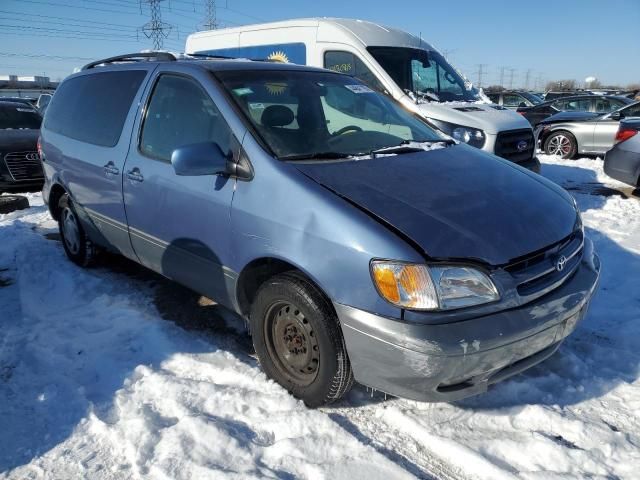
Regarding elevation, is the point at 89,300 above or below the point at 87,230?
below

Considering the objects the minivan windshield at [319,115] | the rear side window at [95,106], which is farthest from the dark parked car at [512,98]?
the rear side window at [95,106]

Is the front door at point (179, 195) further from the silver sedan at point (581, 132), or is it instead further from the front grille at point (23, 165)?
the silver sedan at point (581, 132)

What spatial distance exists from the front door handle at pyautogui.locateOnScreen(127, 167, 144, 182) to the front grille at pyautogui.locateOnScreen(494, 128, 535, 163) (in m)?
4.61

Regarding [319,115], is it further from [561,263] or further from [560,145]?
[560,145]

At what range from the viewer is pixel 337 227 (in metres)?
2.40

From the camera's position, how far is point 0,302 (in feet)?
13.5

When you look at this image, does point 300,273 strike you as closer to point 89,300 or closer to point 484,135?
point 89,300

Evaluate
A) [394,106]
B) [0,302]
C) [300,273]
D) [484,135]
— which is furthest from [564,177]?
[0,302]

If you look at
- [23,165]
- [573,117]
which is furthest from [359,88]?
[573,117]

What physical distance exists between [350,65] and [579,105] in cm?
907

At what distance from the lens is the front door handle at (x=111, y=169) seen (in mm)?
3807

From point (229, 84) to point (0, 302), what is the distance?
2.60 meters

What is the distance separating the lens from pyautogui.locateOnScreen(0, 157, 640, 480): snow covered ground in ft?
7.60

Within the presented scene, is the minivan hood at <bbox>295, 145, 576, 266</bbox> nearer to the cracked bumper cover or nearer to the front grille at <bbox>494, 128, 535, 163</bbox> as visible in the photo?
the cracked bumper cover
